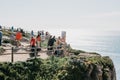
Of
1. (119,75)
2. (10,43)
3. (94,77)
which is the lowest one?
(119,75)

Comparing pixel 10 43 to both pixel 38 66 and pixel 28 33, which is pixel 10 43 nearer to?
pixel 38 66

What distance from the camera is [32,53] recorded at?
34094 millimetres

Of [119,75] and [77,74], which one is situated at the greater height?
[77,74]

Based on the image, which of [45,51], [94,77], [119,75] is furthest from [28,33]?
[119,75]

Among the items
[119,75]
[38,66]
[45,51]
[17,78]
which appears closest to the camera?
[17,78]

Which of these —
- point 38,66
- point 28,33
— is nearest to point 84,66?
point 38,66

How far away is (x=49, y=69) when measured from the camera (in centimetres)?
3009

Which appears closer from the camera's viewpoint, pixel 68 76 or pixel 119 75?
pixel 68 76

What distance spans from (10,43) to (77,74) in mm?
13702

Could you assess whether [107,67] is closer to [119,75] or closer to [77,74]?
[77,74]

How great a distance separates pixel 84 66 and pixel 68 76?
187 centimetres

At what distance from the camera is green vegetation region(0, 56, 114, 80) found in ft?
91.1

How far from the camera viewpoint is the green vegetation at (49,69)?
→ 27.8 metres

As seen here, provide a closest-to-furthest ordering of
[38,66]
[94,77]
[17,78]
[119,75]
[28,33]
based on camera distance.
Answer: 1. [17,78]
2. [38,66]
3. [94,77]
4. [28,33]
5. [119,75]
